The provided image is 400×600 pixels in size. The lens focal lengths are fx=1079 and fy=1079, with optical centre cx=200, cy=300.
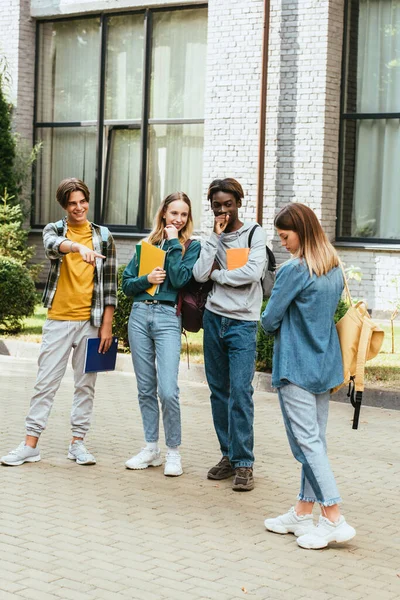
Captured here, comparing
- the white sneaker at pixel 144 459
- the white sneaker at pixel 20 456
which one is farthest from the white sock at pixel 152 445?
the white sneaker at pixel 20 456

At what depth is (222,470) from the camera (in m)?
7.35

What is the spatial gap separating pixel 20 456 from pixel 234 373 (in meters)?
1.74

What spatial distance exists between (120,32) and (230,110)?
3.43m

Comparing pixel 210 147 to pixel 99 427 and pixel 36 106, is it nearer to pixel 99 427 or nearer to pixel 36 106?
pixel 36 106

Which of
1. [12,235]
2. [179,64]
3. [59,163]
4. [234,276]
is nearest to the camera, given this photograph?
[234,276]

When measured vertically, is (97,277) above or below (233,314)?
above

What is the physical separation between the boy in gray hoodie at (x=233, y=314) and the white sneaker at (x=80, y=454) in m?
1.11

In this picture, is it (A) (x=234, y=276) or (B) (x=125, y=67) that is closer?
(A) (x=234, y=276)

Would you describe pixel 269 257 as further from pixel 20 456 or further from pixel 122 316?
pixel 122 316

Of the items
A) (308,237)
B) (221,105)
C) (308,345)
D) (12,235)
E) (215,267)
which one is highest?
(221,105)

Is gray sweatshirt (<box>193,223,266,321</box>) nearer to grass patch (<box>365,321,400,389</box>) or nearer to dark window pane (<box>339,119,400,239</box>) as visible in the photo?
grass patch (<box>365,321,400,389</box>)

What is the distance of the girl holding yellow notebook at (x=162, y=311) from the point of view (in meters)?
7.24

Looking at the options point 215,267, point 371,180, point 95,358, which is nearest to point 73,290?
point 95,358

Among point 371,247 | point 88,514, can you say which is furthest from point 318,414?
point 371,247
